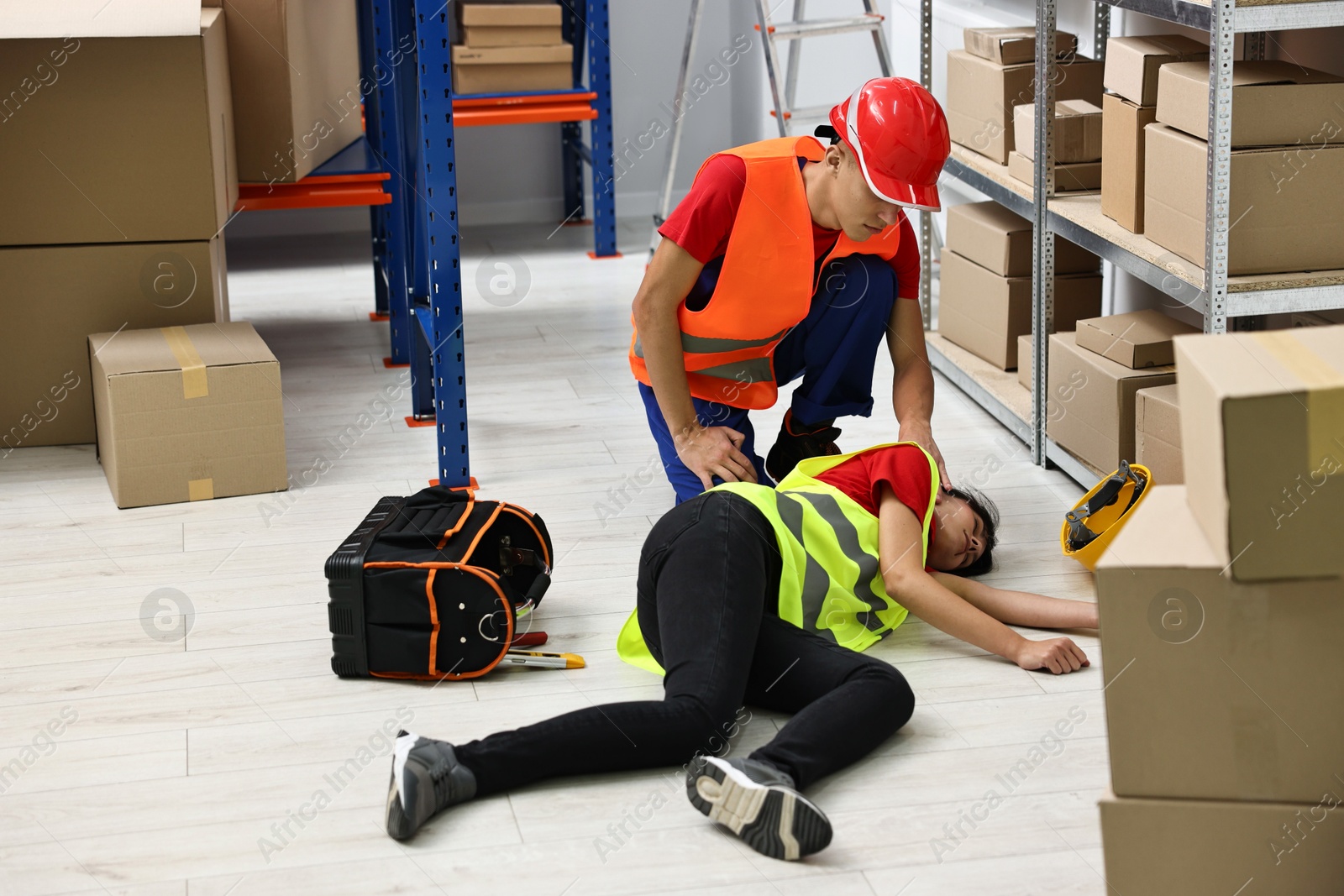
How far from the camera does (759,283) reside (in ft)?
7.86

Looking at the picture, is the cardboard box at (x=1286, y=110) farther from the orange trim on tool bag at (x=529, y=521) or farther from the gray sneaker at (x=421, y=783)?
the gray sneaker at (x=421, y=783)

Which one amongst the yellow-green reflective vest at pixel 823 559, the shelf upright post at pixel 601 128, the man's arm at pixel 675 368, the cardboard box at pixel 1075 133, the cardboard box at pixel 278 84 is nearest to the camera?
the yellow-green reflective vest at pixel 823 559

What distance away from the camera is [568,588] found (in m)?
2.44

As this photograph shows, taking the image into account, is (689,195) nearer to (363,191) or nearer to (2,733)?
(2,733)

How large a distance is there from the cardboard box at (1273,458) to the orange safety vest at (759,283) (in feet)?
3.43

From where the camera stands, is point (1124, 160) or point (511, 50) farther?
point (511, 50)

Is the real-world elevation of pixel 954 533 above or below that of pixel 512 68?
below

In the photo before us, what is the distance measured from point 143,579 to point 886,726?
142 cm

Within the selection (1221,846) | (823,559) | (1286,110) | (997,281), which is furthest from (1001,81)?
(1221,846)

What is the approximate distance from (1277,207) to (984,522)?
27.9 inches

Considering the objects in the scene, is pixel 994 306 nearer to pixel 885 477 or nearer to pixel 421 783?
pixel 885 477

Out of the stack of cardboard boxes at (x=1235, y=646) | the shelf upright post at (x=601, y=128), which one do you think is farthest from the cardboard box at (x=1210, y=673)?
the shelf upright post at (x=601, y=128)

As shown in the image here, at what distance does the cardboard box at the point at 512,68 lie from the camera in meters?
4.84

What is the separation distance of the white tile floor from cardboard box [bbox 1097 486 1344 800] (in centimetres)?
30
